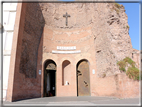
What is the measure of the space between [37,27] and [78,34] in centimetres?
470

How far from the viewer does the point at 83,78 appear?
13.5 m

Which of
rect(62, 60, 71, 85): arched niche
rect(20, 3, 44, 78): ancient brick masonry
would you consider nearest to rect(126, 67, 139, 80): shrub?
rect(62, 60, 71, 85): arched niche

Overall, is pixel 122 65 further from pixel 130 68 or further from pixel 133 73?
pixel 133 73

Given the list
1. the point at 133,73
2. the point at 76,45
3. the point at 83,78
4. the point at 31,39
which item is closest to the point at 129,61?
the point at 133,73

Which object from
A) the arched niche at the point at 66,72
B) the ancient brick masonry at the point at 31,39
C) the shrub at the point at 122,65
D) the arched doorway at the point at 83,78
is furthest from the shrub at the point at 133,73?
the ancient brick masonry at the point at 31,39

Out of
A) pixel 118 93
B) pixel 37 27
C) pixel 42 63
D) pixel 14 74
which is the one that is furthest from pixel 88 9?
pixel 14 74

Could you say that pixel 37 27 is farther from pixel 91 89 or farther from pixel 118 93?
pixel 118 93

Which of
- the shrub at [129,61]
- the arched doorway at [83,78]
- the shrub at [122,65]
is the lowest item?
the arched doorway at [83,78]

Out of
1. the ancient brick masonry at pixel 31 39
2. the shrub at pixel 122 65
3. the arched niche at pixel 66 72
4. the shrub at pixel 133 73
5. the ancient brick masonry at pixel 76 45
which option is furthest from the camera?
the arched niche at pixel 66 72

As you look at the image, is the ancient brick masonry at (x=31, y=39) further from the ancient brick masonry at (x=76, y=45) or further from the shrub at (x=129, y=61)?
the shrub at (x=129, y=61)

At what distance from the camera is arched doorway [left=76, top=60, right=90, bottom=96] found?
43.1ft

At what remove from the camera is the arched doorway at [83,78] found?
517 inches

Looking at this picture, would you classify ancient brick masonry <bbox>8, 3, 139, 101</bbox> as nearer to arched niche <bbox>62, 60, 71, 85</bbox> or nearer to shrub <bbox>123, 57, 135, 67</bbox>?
arched niche <bbox>62, 60, 71, 85</bbox>

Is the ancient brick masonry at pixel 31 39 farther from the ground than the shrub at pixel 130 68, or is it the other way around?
the ancient brick masonry at pixel 31 39
